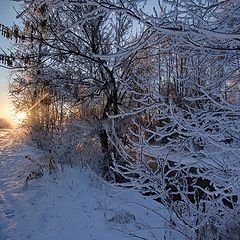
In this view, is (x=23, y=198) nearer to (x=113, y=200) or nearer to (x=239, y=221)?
(x=113, y=200)

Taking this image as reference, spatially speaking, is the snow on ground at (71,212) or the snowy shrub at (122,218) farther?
the snowy shrub at (122,218)

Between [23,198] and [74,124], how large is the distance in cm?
294

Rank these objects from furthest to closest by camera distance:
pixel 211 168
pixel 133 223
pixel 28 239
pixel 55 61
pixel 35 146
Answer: pixel 35 146
pixel 55 61
pixel 133 223
pixel 28 239
pixel 211 168

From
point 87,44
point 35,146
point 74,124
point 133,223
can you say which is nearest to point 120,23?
point 87,44

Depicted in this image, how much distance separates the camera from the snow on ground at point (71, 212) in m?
5.95

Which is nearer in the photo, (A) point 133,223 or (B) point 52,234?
(B) point 52,234

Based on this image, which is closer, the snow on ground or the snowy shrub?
the snow on ground

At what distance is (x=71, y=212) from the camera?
713 centimetres

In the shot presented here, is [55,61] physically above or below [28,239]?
above

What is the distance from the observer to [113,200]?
27.4ft

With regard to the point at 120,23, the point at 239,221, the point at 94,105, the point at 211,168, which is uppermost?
the point at 120,23

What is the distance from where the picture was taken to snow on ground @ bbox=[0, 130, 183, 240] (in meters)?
5.95

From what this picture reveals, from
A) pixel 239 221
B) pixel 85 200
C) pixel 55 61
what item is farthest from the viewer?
pixel 55 61

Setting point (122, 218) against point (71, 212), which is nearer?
point (122, 218)
